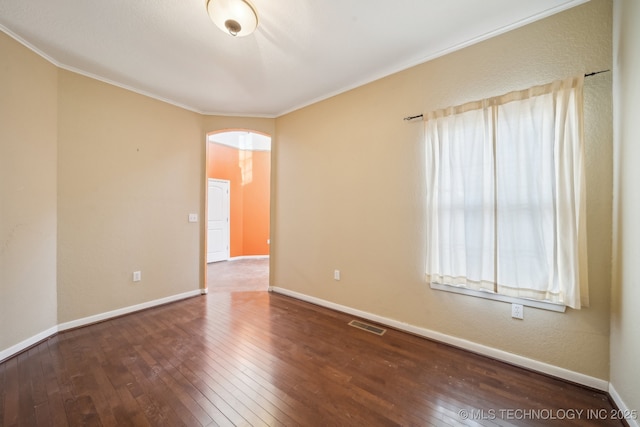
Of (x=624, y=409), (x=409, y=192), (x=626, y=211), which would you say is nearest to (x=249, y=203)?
(x=409, y=192)

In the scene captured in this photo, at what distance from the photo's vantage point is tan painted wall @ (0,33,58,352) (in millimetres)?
1979

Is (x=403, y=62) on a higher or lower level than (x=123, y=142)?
higher

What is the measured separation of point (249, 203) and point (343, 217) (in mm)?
4154

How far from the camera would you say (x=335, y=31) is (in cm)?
202

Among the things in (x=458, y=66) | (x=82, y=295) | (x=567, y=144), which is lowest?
(x=82, y=295)

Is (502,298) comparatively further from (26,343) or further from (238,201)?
(238,201)

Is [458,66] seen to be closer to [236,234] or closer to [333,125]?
[333,125]

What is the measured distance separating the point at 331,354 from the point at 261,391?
66cm

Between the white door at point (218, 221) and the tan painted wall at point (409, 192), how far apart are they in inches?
109

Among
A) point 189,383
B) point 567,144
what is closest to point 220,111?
point 189,383

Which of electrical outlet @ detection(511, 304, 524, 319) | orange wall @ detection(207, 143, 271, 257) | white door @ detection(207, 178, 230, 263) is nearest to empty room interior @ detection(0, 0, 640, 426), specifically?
electrical outlet @ detection(511, 304, 524, 319)

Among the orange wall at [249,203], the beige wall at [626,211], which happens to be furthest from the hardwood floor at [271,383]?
the orange wall at [249,203]

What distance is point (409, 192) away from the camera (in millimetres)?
2445

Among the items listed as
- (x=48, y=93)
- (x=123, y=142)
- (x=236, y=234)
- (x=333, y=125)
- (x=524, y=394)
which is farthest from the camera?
(x=236, y=234)
